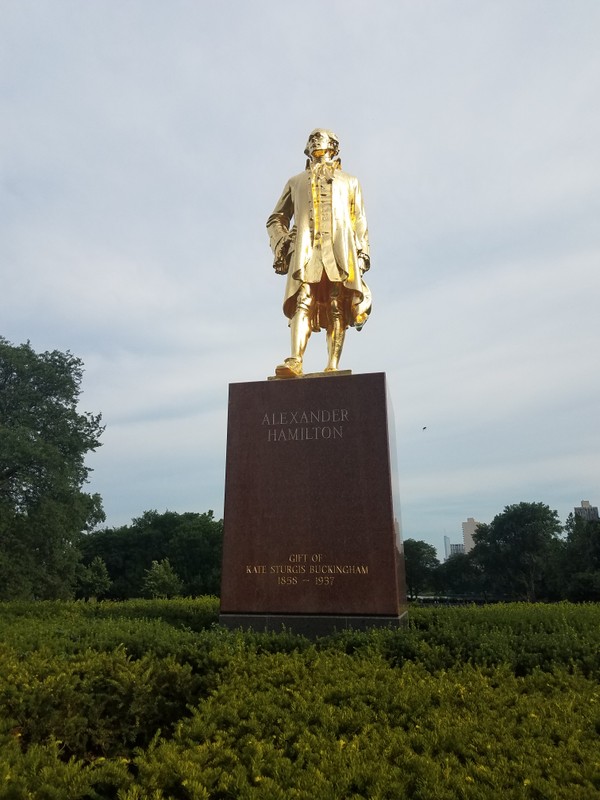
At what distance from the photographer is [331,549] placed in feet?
19.3

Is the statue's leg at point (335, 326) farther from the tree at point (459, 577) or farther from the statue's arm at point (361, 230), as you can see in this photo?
the tree at point (459, 577)

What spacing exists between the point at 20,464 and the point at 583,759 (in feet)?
59.9

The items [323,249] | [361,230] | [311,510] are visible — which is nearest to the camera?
[311,510]

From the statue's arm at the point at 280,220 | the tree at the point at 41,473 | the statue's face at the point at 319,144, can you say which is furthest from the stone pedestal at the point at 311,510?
the tree at the point at 41,473

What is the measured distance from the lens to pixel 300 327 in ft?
24.0

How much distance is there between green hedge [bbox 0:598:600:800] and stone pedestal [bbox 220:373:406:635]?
0.67 metres

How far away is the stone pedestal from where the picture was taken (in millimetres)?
5730

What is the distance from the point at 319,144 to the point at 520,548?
1603 inches

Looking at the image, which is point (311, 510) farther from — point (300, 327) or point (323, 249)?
point (323, 249)

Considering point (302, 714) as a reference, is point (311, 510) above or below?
above

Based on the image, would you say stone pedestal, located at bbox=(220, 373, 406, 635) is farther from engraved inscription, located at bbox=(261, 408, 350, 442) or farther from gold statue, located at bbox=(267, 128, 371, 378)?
gold statue, located at bbox=(267, 128, 371, 378)

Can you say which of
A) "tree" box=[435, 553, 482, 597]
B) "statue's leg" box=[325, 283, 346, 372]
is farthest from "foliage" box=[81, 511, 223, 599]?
"statue's leg" box=[325, 283, 346, 372]

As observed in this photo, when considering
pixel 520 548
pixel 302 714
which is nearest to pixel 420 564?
pixel 520 548

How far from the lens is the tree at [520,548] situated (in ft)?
138
